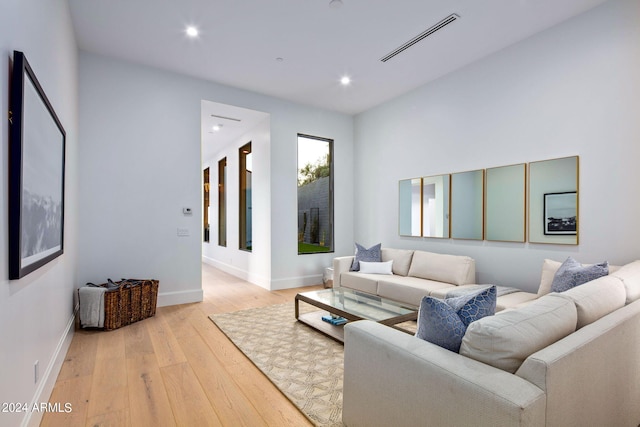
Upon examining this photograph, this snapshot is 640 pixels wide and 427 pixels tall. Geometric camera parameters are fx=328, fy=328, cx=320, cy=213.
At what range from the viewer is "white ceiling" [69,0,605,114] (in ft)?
10.3

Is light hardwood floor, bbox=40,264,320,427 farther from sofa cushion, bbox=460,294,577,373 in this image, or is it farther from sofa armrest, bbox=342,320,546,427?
sofa cushion, bbox=460,294,577,373

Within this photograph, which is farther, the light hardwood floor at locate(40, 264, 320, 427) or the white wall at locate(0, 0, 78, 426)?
the light hardwood floor at locate(40, 264, 320, 427)

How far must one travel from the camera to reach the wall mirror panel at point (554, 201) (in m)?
3.30

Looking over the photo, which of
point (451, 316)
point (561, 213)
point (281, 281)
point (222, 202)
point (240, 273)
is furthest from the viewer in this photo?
point (222, 202)

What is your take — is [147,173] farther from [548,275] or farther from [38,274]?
[548,275]

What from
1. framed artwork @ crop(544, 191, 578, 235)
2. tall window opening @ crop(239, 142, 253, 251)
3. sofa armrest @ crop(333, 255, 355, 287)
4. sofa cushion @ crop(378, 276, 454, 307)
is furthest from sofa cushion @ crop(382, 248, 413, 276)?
tall window opening @ crop(239, 142, 253, 251)

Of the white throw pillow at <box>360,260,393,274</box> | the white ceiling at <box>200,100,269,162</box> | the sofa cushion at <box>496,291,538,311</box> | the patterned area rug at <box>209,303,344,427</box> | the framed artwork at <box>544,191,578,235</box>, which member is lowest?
the patterned area rug at <box>209,303,344,427</box>

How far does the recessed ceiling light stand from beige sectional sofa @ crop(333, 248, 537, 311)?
11.3ft

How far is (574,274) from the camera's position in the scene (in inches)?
106

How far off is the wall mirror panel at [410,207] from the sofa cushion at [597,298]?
295 cm

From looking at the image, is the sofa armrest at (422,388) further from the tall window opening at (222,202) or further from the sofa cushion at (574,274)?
the tall window opening at (222,202)

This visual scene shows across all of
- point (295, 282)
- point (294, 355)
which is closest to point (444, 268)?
point (294, 355)

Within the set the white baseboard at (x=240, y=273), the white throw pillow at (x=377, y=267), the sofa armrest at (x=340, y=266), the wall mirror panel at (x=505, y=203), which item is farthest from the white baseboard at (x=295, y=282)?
the wall mirror panel at (x=505, y=203)

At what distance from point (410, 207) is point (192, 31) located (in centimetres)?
368
